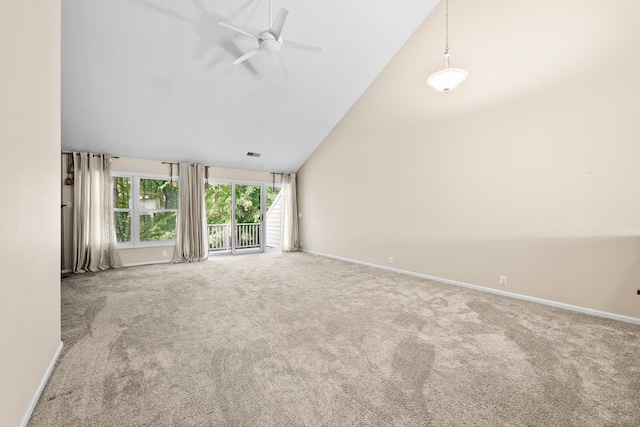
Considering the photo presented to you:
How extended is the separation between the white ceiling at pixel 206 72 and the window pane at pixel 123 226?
1318 mm

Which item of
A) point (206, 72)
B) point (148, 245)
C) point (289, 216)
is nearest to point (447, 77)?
point (206, 72)

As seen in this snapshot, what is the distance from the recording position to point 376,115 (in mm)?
5270

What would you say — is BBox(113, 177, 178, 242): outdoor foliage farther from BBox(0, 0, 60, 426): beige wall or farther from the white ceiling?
BBox(0, 0, 60, 426): beige wall

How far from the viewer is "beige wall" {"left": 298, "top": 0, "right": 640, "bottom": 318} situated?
9.04 feet

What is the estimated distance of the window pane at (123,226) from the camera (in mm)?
5508

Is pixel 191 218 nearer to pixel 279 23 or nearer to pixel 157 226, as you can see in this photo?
pixel 157 226

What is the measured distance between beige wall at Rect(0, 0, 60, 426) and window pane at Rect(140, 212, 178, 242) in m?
Answer: 4.13

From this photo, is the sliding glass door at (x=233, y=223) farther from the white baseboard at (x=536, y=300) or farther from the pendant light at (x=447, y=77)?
the pendant light at (x=447, y=77)

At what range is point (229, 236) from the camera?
297 inches

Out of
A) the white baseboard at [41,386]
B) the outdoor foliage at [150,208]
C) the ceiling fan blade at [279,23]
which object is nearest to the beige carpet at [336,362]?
the white baseboard at [41,386]

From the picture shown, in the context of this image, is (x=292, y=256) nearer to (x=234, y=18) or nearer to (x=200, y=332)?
(x=200, y=332)

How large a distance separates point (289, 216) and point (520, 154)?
555cm

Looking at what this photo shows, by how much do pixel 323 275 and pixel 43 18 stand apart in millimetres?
4324

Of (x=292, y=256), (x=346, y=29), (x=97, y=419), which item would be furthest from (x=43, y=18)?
(x=292, y=256)
